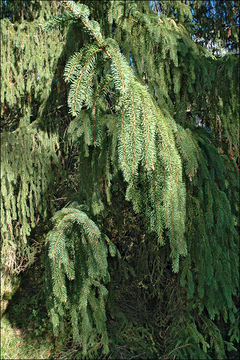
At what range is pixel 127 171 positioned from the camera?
5.24ft

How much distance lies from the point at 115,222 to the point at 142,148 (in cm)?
185

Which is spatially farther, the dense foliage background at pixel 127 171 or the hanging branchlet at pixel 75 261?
the hanging branchlet at pixel 75 261

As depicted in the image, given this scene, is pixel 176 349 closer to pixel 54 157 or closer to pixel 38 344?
pixel 38 344

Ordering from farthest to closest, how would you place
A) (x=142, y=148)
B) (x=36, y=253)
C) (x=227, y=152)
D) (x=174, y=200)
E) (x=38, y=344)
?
1. (x=36, y=253)
2. (x=38, y=344)
3. (x=227, y=152)
4. (x=174, y=200)
5. (x=142, y=148)

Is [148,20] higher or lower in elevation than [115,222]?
higher

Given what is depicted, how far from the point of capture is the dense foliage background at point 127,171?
172cm

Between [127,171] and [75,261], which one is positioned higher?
[127,171]

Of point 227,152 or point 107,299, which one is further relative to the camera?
point 107,299

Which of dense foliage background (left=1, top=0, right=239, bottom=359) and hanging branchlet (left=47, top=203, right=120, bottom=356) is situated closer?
dense foliage background (left=1, top=0, right=239, bottom=359)

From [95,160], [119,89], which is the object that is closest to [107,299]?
[95,160]

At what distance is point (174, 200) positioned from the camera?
1.81 meters

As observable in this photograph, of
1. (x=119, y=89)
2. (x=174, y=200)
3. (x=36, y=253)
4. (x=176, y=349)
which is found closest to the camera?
(x=119, y=89)

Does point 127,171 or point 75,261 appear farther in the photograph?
point 75,261

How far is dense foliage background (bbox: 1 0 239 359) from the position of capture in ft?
5.65
